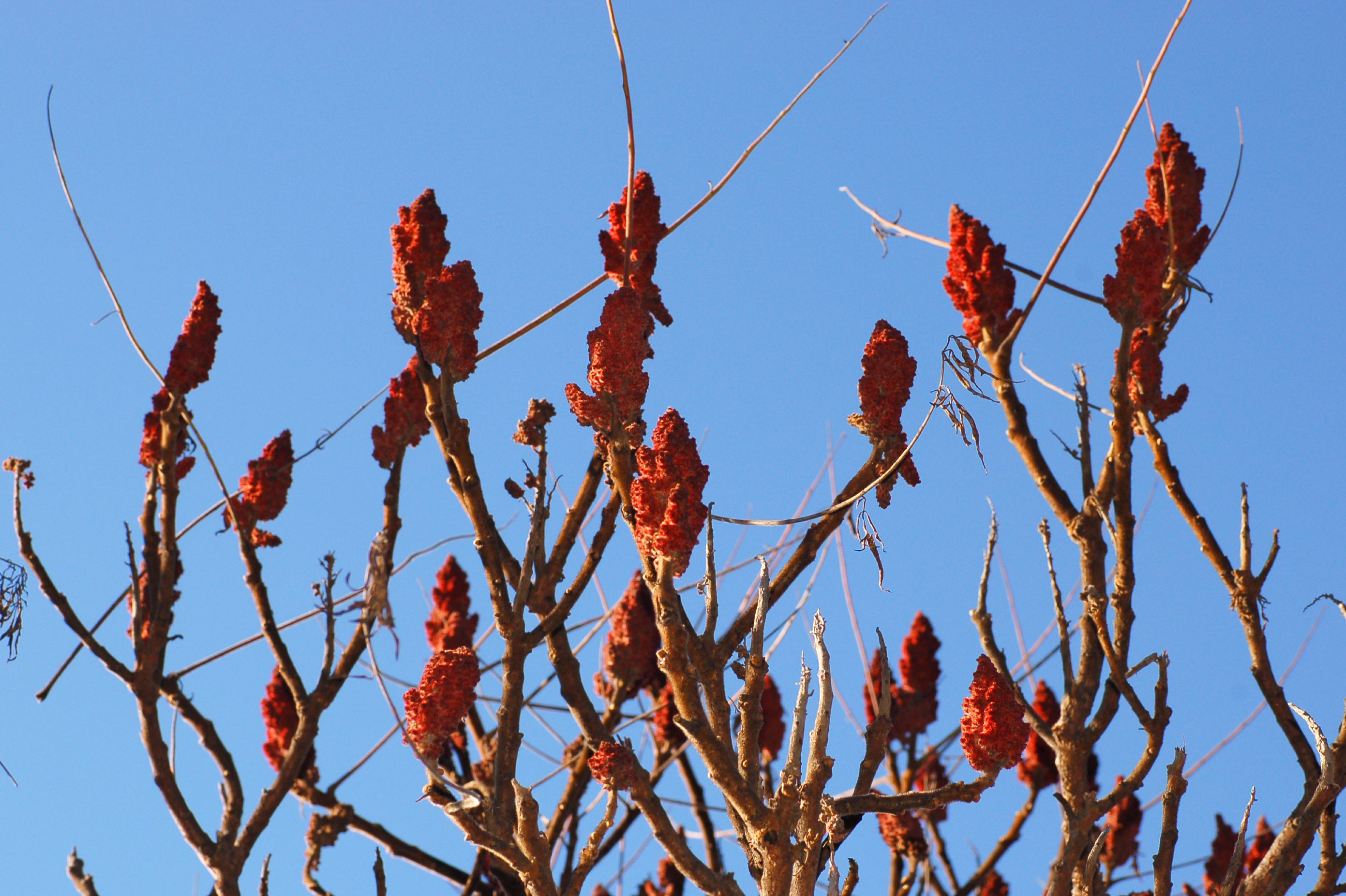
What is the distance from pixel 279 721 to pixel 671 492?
8.04 feet

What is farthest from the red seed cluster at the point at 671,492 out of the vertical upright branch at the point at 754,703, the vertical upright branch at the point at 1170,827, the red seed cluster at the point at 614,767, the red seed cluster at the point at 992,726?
the vertical upright branch at the point at 1170,827

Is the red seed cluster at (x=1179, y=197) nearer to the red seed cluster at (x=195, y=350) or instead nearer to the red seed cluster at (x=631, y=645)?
the red seed cluster at (x=631, y=645)

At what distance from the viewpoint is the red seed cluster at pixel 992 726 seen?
2.81 meters

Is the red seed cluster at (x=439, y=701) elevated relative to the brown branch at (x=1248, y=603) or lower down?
lower down

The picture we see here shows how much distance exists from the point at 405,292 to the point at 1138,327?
243cm

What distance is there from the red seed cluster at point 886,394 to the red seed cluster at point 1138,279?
1471 millimetres

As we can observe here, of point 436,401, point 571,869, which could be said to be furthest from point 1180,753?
point 436,401

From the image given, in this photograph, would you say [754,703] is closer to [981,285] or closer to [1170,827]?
[1170,827]

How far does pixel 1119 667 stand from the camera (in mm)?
3639

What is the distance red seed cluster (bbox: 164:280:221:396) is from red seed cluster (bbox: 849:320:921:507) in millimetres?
2116

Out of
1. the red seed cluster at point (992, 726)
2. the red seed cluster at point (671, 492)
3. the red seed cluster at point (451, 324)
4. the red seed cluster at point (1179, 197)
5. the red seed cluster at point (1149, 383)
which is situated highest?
the red seed cluster at point (1179, 197)

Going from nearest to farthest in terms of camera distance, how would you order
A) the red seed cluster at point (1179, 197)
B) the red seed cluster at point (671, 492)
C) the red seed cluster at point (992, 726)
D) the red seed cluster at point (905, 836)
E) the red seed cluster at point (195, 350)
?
1. the red seed cluster at point (671, 492)
2. the red seed cluster at point (992, 726)
3. the red seed cluster at point (195, 350)
4. the red seed cluster at point (1179, 197)
5. the red seed cluster at point (905, 836)

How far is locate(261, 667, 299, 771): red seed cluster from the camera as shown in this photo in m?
4.41

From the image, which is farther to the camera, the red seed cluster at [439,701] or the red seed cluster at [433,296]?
the red seed cluster at [433,296]
